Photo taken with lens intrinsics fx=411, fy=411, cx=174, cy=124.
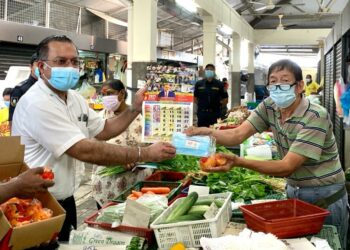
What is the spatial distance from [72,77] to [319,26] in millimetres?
20606

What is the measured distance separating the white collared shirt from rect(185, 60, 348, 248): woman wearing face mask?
2.48 ft

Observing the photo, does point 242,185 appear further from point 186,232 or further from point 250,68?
point 250,68

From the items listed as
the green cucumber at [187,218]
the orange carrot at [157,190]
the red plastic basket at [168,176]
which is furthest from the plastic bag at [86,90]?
the green cucumber at [187,218]

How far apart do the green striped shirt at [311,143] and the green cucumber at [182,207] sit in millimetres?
694

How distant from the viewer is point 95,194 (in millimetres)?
3891

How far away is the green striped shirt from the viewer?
100 inches

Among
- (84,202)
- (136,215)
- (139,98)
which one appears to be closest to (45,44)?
(139,98)

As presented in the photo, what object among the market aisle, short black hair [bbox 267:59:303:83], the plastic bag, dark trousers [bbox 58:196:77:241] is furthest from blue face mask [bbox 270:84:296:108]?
the plastic bag

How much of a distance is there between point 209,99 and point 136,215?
6.97 m

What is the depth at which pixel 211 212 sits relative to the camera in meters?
2.23

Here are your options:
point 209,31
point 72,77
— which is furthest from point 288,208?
→ point 209,31

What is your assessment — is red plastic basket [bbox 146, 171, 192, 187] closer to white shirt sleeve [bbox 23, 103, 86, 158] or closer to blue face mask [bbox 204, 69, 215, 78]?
white shirt sleeve [bbox 23, 103, 86, 158]

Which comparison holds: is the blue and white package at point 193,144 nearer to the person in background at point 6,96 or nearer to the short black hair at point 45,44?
the short black hair at point 45,44

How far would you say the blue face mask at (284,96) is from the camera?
8.87 ft
